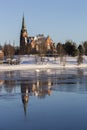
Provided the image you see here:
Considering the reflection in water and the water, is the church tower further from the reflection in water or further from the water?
the water

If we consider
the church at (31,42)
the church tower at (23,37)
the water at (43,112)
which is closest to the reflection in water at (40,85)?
the water at (43,112)

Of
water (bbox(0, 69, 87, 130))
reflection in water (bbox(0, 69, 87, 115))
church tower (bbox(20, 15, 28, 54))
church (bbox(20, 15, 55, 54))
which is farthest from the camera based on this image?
church tower (bbox(20, 15, 28, 54))

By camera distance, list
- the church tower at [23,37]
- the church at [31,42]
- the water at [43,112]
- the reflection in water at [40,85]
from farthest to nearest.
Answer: the church tower at [23,37]
the church at [31,42]
the reflection in water at [40,85]
the water at [43,112]

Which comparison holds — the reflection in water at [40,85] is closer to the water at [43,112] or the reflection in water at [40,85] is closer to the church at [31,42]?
the water at [43,112]

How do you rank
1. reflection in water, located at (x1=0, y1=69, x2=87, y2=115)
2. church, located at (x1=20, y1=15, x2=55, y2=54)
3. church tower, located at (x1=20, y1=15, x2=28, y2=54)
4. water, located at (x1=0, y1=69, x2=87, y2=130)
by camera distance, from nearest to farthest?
water, located at (x1=0, y1=69, x2=87, y2=130) < reflection in water, located at (x1=0, y1=69, x2=87, y2=115) < church, located at (x1=20, y1=15, x2=55, y2=54) < church tower, located at (x1=20, y1=15, x2=28, y2=54)

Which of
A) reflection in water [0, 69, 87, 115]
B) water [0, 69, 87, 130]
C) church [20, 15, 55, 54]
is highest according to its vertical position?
church [20, 15, 55, 54]

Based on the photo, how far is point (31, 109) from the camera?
19.4 meters

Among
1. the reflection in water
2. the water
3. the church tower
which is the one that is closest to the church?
the church tower

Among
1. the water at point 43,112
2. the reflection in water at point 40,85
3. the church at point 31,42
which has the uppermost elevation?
the church at point 31,42

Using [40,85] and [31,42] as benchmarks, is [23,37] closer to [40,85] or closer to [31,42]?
[31,42]

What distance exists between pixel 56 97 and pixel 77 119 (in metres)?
7.91

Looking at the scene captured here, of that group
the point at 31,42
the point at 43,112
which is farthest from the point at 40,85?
the point at 31,42

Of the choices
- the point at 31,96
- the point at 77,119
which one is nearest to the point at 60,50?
the point at 31,96

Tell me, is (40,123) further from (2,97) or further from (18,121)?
(2,97)
